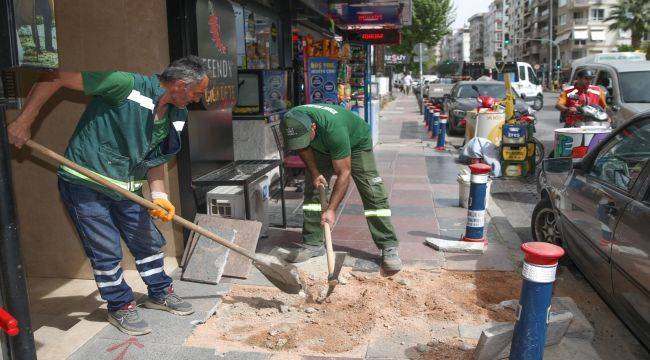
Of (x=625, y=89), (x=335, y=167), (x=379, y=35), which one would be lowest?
(x=335, y=167)

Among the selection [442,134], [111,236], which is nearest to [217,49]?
[111,236]

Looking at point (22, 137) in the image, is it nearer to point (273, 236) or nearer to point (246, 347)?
point (246, 347)

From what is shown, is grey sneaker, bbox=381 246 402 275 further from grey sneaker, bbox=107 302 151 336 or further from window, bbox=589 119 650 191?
grey sneaker, bbox=107 302 151 336

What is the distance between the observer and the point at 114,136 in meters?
3.50

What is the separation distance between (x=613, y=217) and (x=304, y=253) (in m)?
2.62

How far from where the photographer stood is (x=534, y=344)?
280cm

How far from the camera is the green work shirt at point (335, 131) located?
436 cm

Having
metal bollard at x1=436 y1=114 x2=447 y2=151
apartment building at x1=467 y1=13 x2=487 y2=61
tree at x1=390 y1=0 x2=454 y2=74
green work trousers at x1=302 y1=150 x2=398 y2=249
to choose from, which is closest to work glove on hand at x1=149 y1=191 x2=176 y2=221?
green work trousers at x1=302 y1=150 x2=398 y2=249

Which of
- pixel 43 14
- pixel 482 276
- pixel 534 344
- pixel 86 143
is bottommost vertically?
pixel 482 276

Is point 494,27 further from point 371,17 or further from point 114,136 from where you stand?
point 114,136

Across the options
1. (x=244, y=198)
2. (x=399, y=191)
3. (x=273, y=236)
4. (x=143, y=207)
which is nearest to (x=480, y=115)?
(x=399, y=191)

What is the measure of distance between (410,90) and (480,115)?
44154 mm

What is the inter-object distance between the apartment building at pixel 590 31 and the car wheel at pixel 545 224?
227 ft

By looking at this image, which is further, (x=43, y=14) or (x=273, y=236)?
(x=273, y=236)
